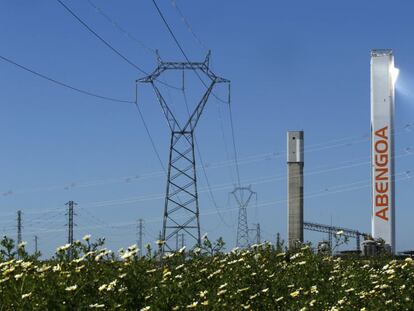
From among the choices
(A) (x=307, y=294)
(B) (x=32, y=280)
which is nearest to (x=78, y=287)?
(B) (x=32, y=280)

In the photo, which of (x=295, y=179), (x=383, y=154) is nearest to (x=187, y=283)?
(x=383, y=154)

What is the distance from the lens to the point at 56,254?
9.42 meters

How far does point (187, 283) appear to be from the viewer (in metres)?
8.74

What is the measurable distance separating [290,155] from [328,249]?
35411mm

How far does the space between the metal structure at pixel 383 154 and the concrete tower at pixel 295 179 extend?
5012mm

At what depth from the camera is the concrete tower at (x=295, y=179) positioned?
50594mm

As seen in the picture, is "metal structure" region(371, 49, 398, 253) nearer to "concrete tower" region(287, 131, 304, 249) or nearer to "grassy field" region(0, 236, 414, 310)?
"concrete tower" region(287, 131, 304, 249)

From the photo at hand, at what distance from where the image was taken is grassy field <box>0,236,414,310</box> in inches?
295

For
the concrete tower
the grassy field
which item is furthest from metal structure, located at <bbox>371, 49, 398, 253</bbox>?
Result: the grassy field

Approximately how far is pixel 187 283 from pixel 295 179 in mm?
42608

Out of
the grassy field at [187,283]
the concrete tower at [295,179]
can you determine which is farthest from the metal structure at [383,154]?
the grassy field at [187,283]

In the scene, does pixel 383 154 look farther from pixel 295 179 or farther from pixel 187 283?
pixel 187 283

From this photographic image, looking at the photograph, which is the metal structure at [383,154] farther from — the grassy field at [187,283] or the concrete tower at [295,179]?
the grassy field at [187,283]

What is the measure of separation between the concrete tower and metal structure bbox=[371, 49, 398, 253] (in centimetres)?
501
